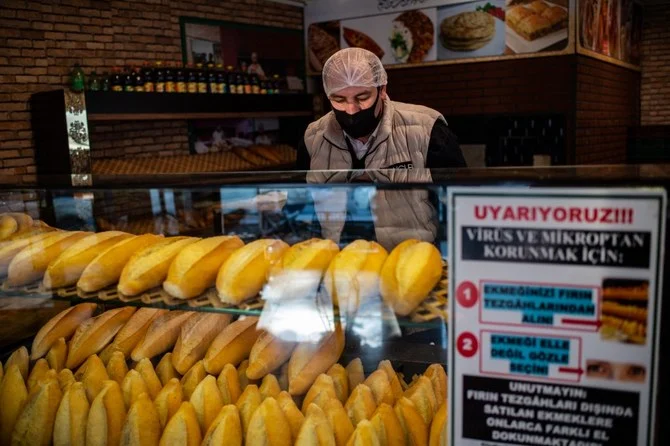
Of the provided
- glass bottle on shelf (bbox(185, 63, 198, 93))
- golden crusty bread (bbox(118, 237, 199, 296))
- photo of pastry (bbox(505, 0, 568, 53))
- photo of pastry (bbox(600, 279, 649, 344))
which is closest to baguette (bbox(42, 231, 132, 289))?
golden crusty bread (bbox(118, 237, 199, 296))

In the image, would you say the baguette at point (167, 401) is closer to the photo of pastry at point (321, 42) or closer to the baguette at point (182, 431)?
the baguette at point (182, 431)

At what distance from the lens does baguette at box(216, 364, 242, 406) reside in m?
1.31

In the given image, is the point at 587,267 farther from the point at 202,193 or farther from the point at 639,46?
the point at 639,46

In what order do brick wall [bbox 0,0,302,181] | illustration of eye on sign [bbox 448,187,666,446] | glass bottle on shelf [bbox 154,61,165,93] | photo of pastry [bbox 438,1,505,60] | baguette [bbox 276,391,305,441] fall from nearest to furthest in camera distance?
illustration of eye on sign [bbox 448,187,666,446]
baguette [bbox 276,391,305,441]
brick wall [bbox 0,0,302,181]
glass bottle on shelf [bbox 154,61,165,93]
photo of pastry [bbox 438,1,505,60]

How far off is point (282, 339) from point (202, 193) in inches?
14.3

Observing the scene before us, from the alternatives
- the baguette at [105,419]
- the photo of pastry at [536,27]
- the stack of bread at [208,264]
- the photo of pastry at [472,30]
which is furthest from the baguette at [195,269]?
the photo of pastry at [472,30]

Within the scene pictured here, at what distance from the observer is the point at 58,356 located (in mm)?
1492

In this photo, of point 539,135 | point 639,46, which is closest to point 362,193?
point 539,135

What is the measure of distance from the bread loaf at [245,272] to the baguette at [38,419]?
485mm

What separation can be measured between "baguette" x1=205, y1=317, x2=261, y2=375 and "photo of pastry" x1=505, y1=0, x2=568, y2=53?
5.80m

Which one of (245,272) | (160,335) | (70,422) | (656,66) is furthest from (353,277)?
(656,66)

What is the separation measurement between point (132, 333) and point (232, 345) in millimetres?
290

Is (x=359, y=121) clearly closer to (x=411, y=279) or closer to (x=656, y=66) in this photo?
(x=411, y=279)

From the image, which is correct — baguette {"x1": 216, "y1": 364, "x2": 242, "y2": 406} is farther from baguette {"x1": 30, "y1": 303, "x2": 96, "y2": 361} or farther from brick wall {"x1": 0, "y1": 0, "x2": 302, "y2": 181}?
brick wall {"x1": 0, "y1": 0, "x2": 302, "y2": 181}
